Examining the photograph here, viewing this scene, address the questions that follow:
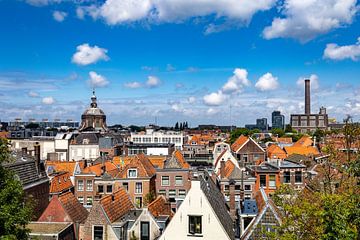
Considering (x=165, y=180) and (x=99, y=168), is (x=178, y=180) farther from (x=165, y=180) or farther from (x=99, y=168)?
(x=99, y=168)

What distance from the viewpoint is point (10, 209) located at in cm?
2058

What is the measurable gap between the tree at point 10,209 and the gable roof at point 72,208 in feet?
37.9

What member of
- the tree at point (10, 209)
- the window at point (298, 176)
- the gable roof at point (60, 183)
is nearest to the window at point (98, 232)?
the tree at point (10, 209)

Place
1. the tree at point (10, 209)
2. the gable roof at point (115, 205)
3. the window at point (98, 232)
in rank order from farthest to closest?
1. the gable roof at point (115, 205)
2. the window at point (98, 232)
3. the tree at point (10, 209)

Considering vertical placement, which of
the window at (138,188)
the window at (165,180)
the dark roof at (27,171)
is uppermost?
the dark roof at (27,171)

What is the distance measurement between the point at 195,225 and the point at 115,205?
33.8 ft

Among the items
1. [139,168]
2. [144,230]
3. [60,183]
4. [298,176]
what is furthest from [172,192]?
[144,230]

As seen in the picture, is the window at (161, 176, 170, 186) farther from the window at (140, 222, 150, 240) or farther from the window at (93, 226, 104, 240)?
the window at (140, 222, 150, 240)

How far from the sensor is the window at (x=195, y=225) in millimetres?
25203

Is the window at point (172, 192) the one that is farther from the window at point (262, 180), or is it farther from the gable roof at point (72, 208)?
the gable roof at point (72, 208)

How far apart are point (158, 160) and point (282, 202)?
4508 cm

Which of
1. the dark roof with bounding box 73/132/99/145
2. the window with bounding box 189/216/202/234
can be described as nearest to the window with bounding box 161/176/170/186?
the window with bounding box 189/216/202/234

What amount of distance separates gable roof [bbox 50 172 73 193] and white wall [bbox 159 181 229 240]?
2773cm

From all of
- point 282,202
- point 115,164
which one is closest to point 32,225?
point 282,202
